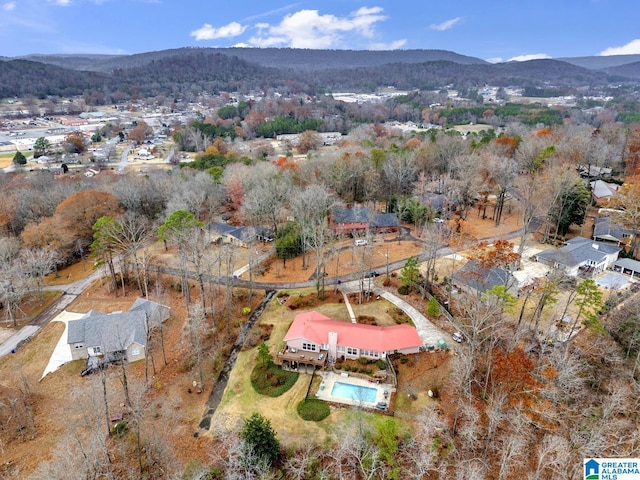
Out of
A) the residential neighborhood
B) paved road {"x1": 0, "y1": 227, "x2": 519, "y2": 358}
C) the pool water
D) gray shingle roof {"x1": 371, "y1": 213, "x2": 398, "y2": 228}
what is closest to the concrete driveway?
the residential neighborhood

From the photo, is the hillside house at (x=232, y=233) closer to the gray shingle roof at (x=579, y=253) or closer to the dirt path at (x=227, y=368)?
the dirt path at (x=227, y=368)

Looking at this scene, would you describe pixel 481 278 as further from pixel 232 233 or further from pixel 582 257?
pixel 232 233

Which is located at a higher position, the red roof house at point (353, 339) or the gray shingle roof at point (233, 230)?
the gray shingle roof at point (233, 230)

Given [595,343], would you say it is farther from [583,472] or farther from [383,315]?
[383,315]

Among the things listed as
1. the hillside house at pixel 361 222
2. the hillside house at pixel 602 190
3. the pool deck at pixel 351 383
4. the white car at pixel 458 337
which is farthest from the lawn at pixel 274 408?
the hillside house at pixel 602 190

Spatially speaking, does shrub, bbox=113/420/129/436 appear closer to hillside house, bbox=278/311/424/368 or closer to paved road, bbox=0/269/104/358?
hillside house, bbox=278/311/424/368
